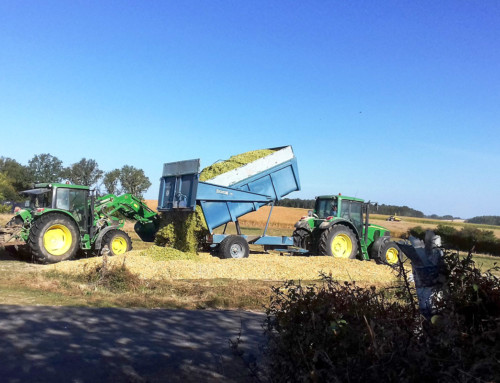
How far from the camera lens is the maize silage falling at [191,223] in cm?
1455

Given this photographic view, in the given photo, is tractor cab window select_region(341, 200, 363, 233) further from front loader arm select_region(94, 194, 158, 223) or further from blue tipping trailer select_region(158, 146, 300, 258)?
front loader arm select_region(94, 194, 158, 223)

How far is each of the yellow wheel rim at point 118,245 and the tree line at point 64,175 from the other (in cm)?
3317

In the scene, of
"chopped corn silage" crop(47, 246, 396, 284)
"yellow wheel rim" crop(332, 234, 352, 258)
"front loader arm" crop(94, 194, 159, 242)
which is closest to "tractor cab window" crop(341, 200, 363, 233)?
"yellow wheel rim" crop(332, 234, 352, 258)

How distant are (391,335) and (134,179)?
175 feet

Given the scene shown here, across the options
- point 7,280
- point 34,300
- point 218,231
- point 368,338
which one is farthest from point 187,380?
point 218,231

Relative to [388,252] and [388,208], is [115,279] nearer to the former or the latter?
[388,252]

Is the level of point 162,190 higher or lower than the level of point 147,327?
higher

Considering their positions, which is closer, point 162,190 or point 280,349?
point 280,349

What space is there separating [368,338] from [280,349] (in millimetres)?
738

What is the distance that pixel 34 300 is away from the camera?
27.4ft

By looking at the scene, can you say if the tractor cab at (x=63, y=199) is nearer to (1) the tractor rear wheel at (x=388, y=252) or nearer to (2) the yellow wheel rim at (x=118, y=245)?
(2) the yellow wheel rim at (x=118, y=245)

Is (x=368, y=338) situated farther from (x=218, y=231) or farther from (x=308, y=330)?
(x=218, y=231)

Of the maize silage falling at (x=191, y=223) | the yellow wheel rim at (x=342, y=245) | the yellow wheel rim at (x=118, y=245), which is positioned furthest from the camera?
the yellow wheel rim at (x=342, y=245)

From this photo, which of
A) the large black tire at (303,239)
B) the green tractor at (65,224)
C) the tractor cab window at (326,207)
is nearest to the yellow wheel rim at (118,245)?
the green tractor at (65,224)
